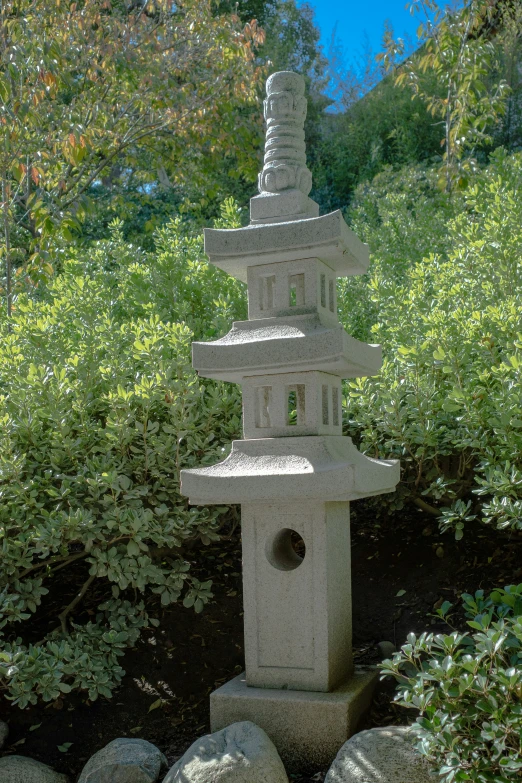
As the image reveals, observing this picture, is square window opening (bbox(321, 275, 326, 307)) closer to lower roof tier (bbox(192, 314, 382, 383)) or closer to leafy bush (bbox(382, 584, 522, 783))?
lower roof tier (bbox(192, 314, 382, 383))

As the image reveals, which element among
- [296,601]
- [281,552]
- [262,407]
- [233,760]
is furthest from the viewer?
[281,552]

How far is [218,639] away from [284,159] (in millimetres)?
2823

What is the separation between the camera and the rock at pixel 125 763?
137 inches

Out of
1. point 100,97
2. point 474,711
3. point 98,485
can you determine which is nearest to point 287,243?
point 98,485

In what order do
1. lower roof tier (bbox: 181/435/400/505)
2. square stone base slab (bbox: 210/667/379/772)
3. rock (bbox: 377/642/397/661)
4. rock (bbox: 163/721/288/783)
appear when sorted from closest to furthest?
rock (bbox: 163/721/288/783)
lower roof tier (bbox: 181/435/400/505)
square stone base slab (bbox: 210/667/379/772)
rock (bbox: 377/642/397/661)

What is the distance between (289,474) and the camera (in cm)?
338

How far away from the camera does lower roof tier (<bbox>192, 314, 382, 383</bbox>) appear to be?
3.40 meters

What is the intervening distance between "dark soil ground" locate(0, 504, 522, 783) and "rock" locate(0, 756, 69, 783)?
0.14 m

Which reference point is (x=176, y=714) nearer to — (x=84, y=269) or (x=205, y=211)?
(x=84, y=269)

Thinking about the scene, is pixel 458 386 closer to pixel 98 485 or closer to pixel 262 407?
pixel 262 407

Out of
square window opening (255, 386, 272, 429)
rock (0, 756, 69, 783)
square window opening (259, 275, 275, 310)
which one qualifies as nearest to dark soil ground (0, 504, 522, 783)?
rock (0, 756, 69, 783)

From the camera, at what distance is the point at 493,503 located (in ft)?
12.3

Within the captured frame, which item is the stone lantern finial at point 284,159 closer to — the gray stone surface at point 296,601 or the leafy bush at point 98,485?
the leafy bush at point 98,485

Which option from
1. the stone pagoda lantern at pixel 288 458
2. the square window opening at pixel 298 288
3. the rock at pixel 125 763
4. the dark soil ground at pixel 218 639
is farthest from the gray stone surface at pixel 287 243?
the rock at pixel 125 763
